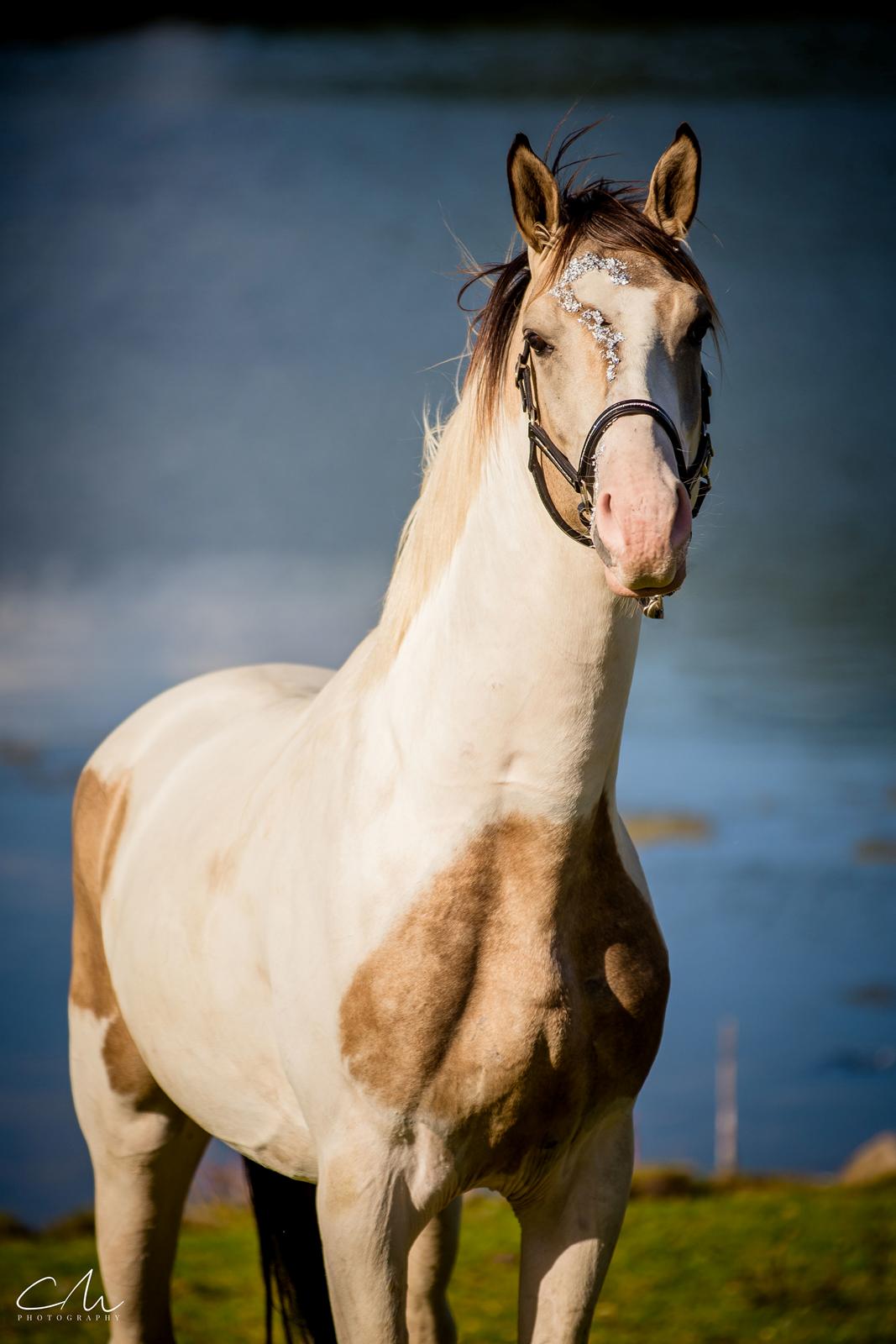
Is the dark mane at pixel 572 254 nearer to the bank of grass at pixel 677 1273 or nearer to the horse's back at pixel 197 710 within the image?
the horse's back at pixel 197 710

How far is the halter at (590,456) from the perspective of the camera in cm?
105

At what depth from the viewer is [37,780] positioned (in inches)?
182

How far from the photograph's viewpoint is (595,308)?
3.64 ft

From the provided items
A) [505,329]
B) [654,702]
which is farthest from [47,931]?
[505,329]

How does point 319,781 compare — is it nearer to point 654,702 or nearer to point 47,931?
point 47,931

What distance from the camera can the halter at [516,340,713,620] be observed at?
1.05m

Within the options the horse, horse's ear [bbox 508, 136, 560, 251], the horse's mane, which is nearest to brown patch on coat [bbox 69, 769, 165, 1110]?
the horse

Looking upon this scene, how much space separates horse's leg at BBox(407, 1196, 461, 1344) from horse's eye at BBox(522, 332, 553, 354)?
1.33 meters

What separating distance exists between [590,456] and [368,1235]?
0.84 metres

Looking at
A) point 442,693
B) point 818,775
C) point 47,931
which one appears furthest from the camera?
point 818,775

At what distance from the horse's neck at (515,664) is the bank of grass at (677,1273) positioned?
2.04 meters

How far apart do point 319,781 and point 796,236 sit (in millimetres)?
4500
